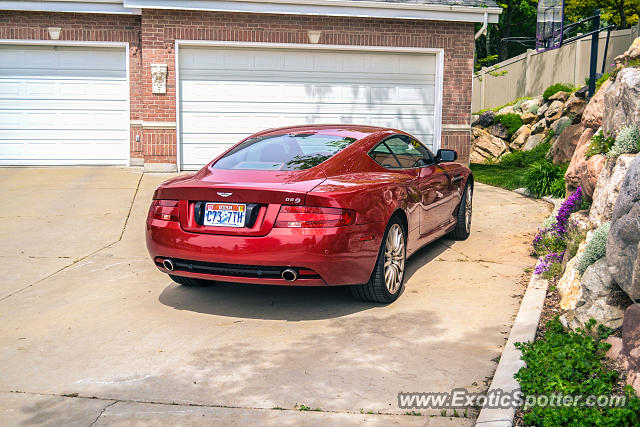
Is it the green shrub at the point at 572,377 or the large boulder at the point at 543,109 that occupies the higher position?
the large boulder at the point at 543,109

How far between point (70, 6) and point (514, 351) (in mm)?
12074

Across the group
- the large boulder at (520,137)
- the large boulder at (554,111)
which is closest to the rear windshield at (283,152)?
the large boulder at (554,111)

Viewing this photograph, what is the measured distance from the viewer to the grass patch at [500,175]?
12691 millimetres

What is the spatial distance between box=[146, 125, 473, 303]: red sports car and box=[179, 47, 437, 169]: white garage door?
7634 mm

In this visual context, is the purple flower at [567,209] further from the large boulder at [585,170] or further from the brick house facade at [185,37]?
the brick house facade at [185,37]

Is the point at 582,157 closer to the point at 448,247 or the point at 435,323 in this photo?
the point at 448,247

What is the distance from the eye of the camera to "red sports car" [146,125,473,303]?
5.13 m

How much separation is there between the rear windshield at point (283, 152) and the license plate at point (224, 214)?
0.65 m

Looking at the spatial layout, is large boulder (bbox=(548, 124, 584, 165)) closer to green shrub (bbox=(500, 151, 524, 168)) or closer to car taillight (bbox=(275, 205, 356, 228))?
green shrub (bbox=(500, 151, 524, 168))

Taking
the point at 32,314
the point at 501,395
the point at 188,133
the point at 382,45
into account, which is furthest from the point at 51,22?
the point at 501,395

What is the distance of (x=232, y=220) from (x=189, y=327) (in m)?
0.89

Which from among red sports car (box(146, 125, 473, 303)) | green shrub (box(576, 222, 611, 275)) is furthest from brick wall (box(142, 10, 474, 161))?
green shrub (box(576, 222, 611, 275))

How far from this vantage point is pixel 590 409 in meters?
3.67

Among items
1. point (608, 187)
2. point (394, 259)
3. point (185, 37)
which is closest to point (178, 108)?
point (185, 37)
